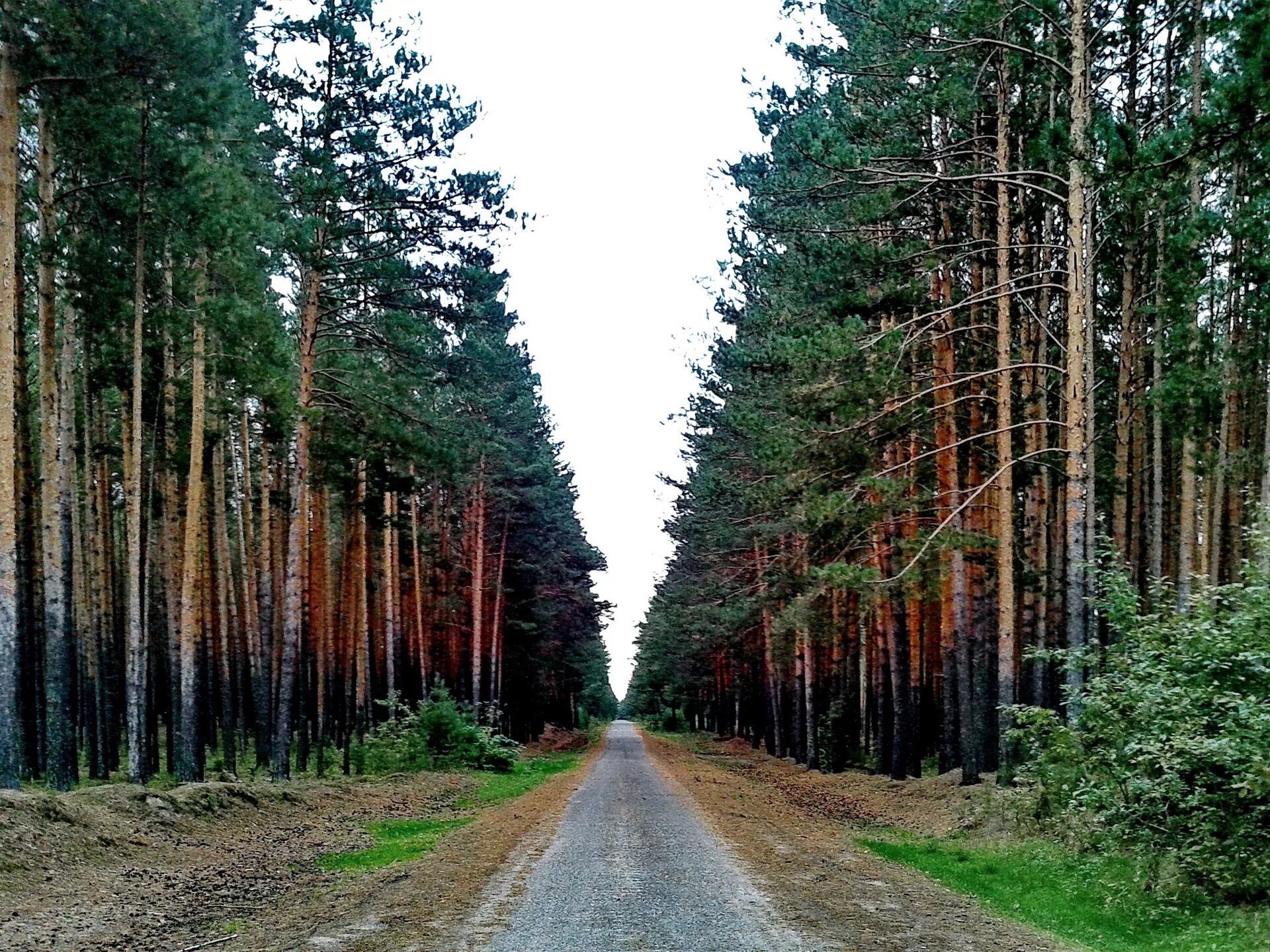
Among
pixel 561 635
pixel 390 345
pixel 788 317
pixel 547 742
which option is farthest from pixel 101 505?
pixel 547 742

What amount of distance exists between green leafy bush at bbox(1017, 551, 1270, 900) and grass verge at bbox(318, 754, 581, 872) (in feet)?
25.0

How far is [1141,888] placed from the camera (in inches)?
343

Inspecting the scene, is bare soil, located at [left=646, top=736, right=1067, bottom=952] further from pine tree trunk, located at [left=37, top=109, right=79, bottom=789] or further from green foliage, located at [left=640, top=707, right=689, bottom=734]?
green foliage, located at [left=640, top=707, right=689, bottom=734]

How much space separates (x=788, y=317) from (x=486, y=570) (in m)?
23.4

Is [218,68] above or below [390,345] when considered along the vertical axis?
above

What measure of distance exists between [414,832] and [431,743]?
462 inches

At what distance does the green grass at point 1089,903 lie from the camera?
747 centimetres

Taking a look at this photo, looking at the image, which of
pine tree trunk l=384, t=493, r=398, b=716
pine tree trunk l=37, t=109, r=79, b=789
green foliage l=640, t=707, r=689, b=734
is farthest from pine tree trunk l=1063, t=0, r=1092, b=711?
green foliage l=640, t=707, r=689, b=734

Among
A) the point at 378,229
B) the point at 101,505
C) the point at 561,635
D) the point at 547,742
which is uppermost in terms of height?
the point at 378,229

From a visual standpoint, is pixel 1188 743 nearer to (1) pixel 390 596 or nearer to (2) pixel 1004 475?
(2) pixel 1004 475

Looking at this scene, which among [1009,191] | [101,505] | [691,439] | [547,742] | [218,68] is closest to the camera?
[218,68]

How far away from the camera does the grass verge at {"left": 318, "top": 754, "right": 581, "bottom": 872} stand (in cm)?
1169

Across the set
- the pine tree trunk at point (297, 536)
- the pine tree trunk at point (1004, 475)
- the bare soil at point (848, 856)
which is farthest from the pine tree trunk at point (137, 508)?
the pine tree trunk at point (1004, 475)

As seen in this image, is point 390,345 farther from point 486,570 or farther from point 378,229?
point 486,570
